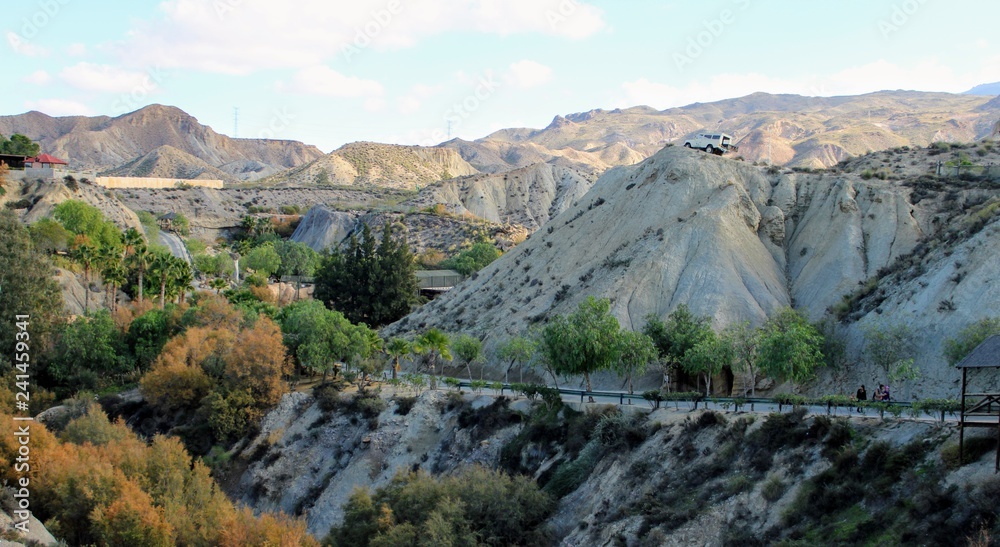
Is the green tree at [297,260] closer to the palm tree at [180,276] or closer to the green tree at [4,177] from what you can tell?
the palm tree at [180,276]

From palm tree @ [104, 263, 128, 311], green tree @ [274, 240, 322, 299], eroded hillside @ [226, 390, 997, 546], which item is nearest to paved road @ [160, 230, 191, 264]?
green tree @ [274, 240, 322, 299]

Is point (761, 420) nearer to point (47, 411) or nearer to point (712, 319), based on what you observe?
point (712, 319)

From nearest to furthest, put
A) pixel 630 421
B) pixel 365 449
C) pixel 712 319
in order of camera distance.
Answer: pixel 630 421
pixel 365 449
pixel 712 319

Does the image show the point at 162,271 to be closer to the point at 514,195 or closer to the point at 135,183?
the point at 135,183

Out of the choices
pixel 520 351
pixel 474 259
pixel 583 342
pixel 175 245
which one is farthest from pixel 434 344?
pixel 175 245

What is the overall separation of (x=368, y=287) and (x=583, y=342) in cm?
3192

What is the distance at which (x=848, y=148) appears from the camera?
16675 centimetres

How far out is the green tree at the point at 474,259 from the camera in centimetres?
9075

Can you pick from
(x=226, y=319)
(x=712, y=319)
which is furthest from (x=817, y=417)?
(x=226, y=319)

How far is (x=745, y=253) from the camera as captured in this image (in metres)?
52.6

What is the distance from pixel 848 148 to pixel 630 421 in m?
148

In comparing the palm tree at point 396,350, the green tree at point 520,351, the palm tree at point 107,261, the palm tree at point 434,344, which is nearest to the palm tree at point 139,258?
the palm tree at point 107,261

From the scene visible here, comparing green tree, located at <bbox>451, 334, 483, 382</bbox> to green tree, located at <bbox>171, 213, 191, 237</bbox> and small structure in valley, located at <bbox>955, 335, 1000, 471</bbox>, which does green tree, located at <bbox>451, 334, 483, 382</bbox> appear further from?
green tree, located at <bbox>171, 213, 191, 237</bbox>

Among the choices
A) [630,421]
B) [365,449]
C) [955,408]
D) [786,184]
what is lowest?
[365,449]
